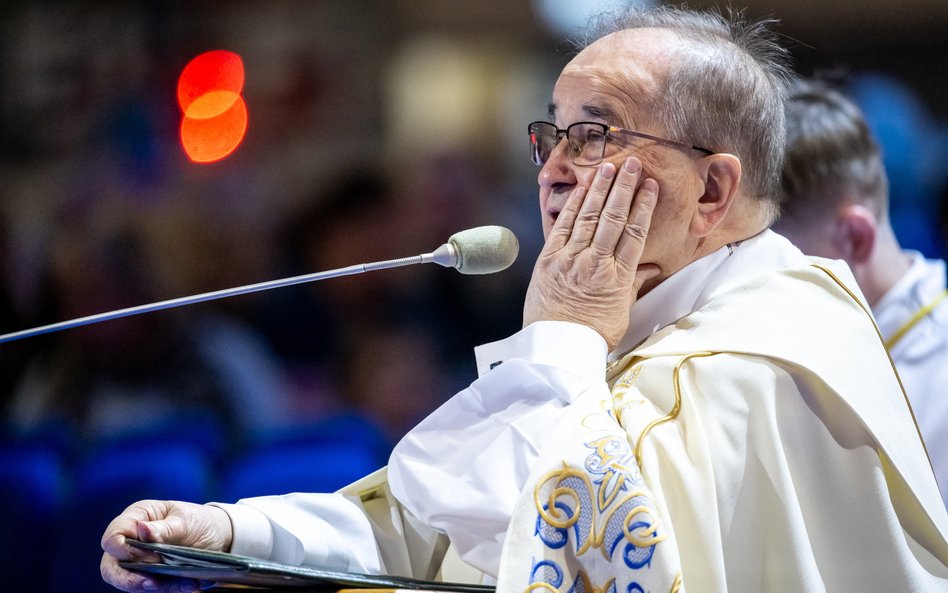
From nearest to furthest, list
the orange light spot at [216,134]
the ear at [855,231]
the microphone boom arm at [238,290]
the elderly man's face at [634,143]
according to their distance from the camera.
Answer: the microphone boom arm at [238,290] < the elderly man's face at [634,143] < the ear at [855,231] < the orange light spot at [216,134]

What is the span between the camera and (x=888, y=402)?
1.94 metres

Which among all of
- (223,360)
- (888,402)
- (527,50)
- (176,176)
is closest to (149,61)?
(176,176)

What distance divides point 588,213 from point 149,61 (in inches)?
122

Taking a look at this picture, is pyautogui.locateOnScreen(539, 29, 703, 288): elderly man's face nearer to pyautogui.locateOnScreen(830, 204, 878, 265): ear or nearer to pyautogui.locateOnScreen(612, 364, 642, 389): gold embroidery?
pyautogui.locateOnScreen(612, 364, 642, 389): gold embroidery

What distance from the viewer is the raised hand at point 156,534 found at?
69.1 inches

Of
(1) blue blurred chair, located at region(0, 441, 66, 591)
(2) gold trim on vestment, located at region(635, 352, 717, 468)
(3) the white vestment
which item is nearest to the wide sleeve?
(3) the white vestment

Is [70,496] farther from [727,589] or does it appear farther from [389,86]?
[727,589]

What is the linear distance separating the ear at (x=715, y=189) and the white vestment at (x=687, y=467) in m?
0.17

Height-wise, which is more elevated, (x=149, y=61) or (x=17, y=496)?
(x=149, y=61)

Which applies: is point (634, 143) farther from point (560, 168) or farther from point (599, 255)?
point (599, 255)

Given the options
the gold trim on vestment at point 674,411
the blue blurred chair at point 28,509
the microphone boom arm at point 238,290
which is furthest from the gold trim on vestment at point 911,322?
the blue blurred chair at point 28,509

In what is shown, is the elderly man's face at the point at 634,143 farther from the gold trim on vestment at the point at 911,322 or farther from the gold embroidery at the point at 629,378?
the gold trim on vestment at the point at 911,322

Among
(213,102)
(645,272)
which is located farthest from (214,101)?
(645,272)

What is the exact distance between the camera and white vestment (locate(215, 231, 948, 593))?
1.64 meters
